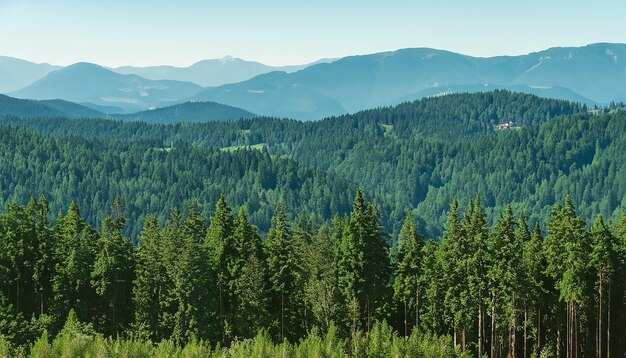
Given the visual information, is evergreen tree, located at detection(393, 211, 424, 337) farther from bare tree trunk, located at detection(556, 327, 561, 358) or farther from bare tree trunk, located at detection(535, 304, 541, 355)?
bare tree trunk, located at detection(556, 327, 561, 358)

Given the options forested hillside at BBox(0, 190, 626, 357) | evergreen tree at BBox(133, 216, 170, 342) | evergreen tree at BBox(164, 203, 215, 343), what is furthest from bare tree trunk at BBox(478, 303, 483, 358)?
evergreen tree at BBox(133, 216, 170, 342)

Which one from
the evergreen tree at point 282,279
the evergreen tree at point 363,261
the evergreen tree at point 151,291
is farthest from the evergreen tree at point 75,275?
the evergreen tree at point 363,261

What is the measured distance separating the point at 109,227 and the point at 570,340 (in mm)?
41762

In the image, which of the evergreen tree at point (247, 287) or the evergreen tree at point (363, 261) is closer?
the evergreen tree at point (247, 287)

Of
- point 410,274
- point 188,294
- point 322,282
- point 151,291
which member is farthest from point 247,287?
point 410,274

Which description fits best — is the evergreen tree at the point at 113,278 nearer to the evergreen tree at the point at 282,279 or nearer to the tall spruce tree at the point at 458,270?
the evergreen tree at the point at 282,279

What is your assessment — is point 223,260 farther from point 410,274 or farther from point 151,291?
point 410,274

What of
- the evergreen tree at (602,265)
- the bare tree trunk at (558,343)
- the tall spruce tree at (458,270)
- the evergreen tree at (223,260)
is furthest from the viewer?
the evergreen tree at (223,260)

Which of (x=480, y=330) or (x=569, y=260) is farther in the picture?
(x=480, y=330)

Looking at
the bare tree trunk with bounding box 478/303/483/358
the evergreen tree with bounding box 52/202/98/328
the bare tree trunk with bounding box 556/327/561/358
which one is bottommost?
the bare tree trunk with bounding box 556/327/561/358

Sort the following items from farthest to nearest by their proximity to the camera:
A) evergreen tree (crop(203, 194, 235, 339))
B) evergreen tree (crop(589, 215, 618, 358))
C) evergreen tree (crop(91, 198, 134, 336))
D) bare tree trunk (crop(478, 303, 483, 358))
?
evergreen tree (crop(203, 194, 235, 339)), evergreen tree (crop(91, 198, 134, 336)), evergreen tree (crop(589, 215, 618, 358)), bare tree trunk (crop(478, 303, 483, 358))

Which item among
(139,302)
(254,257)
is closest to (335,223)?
(254,257)

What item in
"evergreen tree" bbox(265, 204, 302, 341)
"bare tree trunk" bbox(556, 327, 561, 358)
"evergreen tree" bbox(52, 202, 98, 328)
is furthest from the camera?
"evergreen tree" bbox(265, 204, 302, 341)

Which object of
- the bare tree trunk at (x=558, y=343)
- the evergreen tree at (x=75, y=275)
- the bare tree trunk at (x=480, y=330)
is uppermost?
the evergreen tree at (x=75, y=275)
